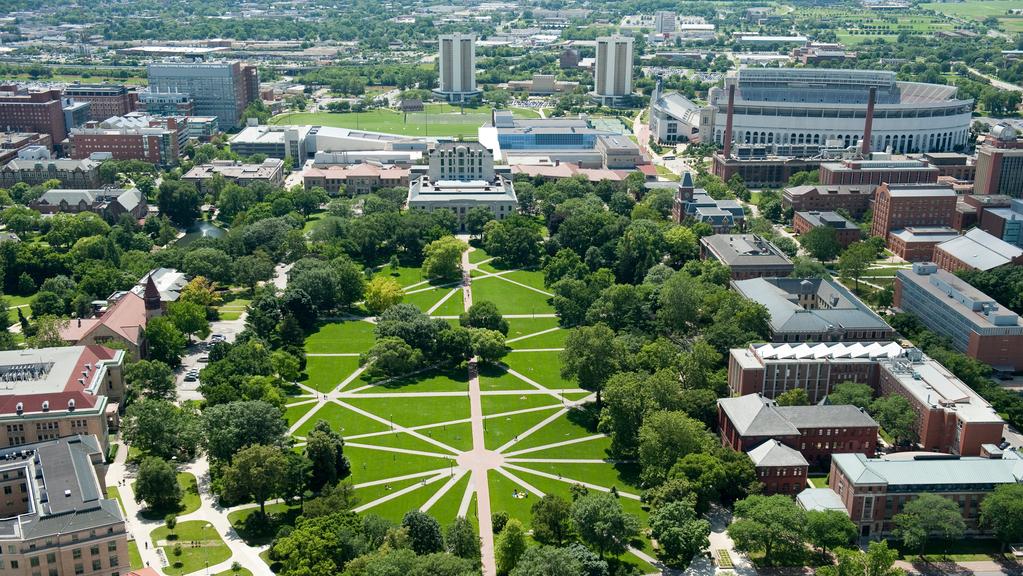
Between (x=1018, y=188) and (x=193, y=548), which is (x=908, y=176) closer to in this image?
(x=1018, y=188)

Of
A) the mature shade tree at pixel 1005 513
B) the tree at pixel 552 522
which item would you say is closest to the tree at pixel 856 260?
the mature shade tree at pixel 1005 513

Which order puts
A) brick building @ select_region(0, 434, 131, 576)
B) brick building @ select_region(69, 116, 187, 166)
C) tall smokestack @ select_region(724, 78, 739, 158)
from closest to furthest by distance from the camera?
brick building @ select_region(0, 434, 131, 576)
tall smokestack @ select_region(724, 78, 739, 158)
brick building @ select_region(69, 116, 187, 166)

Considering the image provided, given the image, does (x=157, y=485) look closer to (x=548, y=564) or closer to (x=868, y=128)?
(x=548, y=564)

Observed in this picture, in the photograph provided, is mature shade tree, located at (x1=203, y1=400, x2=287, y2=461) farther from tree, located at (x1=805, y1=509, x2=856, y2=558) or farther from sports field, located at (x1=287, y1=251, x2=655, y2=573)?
tree, located at (x1=805, y1=509, x2=856, y2=558)

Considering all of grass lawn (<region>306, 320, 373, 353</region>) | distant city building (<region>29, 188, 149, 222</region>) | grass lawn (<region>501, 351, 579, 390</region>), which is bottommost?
grass lawn (<region>501, 351, 579, 390</region>)

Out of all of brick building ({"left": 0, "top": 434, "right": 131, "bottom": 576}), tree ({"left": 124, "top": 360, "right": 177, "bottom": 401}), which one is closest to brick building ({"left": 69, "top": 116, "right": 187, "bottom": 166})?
tree ({"left": 124, "top": 360, "right": 177, "bottom": 401})

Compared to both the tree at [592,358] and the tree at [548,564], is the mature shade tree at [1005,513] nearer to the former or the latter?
the tree at [548,564]
